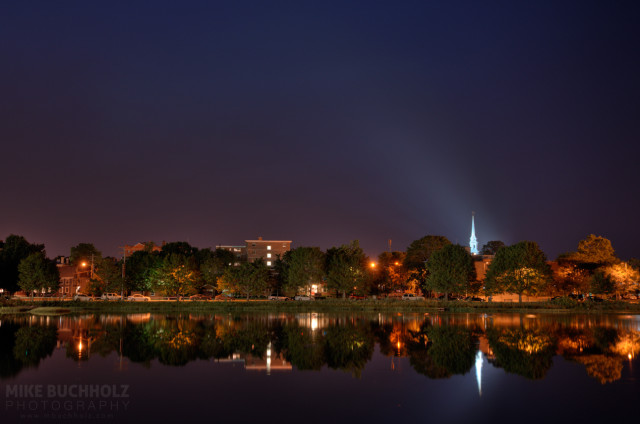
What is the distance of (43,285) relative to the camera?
93125 millimetres

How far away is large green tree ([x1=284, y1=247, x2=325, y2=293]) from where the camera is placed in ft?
294

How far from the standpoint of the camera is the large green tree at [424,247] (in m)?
114

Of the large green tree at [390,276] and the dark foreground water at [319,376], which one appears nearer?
the dark foreground water at [319,376]

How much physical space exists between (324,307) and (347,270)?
13.4m

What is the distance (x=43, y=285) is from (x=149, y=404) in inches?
3347

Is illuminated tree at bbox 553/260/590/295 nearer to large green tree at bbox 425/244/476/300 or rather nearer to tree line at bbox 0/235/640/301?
tree line at bbox 0/235/640/301

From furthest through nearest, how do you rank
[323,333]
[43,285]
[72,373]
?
[43,285] → [323,333] → [72,373]

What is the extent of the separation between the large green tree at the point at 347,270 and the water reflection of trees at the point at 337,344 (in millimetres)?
34685

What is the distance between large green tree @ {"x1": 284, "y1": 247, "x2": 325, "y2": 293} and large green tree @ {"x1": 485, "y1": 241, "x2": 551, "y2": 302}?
28199 mm

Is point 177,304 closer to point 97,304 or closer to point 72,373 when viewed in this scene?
point 97,304

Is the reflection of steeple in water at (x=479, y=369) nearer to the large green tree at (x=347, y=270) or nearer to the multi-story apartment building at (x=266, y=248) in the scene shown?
the large green tree at (x=347, y=270)

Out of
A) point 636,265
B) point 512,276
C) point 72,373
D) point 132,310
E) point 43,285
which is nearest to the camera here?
point 72,373

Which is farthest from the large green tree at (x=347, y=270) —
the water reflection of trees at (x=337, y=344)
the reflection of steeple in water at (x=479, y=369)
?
the reflection of steeple in water at (x=479, y=369)

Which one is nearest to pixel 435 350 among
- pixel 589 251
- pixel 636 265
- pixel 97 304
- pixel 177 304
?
pixel 177 304
